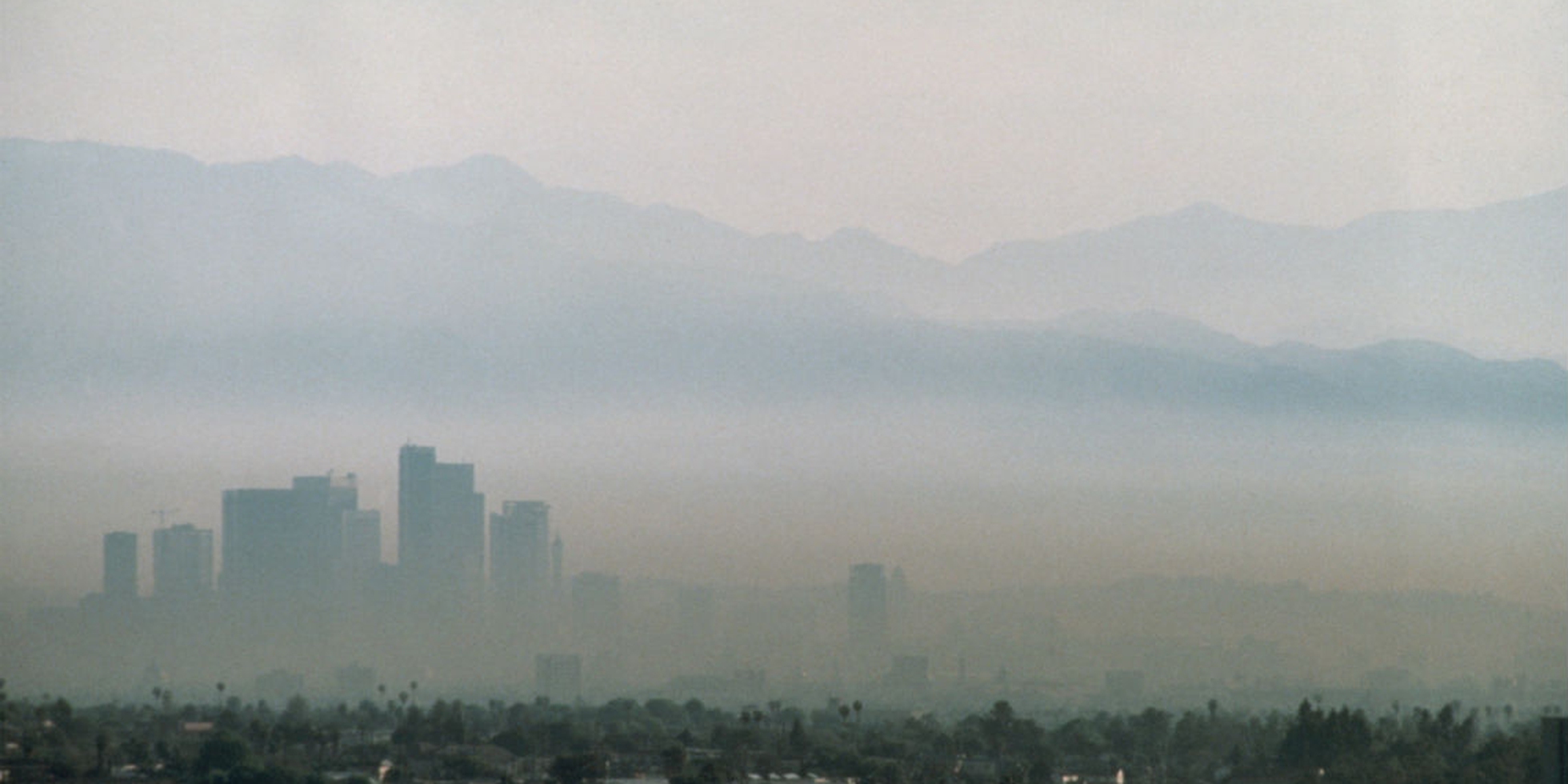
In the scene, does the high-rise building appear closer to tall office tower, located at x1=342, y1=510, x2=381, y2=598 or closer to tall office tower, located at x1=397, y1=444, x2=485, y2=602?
tall office tower, located at x1=397, y1=444, x2=485, y2=602

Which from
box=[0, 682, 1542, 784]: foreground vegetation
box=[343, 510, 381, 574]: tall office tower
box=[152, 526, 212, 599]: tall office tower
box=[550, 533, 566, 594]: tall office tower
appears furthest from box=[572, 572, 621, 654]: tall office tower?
box=[152, 526, 212, 599]: tall office tower

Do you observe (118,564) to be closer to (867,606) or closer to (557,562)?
(557,562)

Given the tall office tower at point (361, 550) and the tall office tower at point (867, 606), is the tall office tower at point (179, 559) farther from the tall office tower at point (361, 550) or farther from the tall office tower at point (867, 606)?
the tall office tower at point (867, 606)

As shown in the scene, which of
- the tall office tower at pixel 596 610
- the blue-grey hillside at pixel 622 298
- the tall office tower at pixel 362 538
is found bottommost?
the tall office tower at pixel 596 610

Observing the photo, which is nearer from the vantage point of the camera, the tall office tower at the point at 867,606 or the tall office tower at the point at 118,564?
the tall office tower at the point at 118,564

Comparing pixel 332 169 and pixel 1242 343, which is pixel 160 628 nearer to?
pixel 332 169

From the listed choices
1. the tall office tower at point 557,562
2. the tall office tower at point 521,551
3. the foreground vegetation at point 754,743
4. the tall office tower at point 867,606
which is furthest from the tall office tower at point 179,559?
the tall office tower at point 867,606

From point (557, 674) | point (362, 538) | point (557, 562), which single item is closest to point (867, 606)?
point (557, 562)
